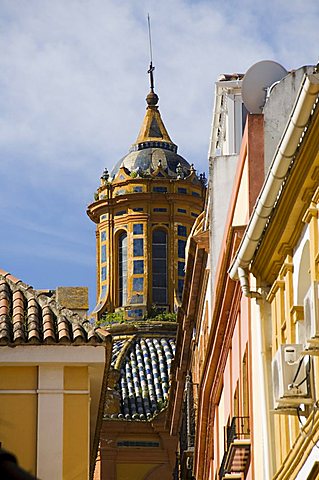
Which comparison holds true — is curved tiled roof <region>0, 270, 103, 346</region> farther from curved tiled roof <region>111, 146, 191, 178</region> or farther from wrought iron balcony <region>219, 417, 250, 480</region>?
curved tiled roof <region>111, 146, 191, 178</region>

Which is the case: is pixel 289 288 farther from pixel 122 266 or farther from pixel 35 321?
pixel 122 266

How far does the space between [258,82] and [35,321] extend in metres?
3.72

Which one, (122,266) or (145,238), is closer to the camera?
(145,238)

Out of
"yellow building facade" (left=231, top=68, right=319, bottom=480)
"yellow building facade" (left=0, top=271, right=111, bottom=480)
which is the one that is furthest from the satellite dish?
"yellow building facade" (left=0, top=271, right=111, bottom=480)

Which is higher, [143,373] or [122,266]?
[122,266]

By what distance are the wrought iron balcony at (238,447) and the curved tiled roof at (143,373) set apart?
28644 mm

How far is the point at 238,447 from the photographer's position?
16391 millimetres

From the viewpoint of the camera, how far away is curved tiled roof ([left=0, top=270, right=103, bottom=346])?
1636 cm

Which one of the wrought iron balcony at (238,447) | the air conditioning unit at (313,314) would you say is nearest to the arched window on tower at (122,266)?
the wrought iron balcony at (238,447)

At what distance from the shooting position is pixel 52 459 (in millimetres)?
16078

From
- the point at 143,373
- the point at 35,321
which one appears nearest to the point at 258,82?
the point at 35,321

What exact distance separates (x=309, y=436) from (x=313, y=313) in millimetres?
1902

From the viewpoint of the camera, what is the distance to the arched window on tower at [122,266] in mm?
53344

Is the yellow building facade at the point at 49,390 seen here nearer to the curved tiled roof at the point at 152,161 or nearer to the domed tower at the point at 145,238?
the domed tower at the point at 145,238
